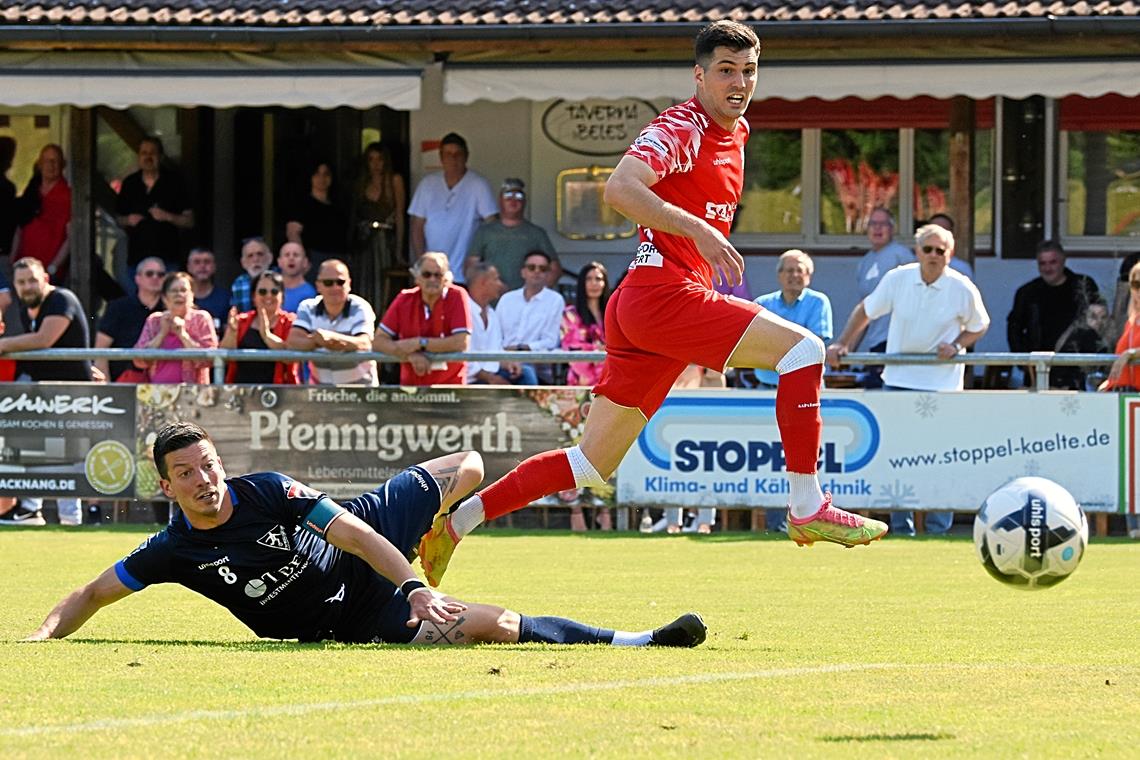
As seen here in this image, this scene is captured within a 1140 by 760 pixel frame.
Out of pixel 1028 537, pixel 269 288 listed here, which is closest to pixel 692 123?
pixel 1028 537

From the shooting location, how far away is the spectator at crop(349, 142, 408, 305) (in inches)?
808

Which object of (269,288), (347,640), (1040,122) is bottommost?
(347,640)

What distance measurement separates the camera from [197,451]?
790 cm

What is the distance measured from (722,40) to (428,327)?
25.5ft

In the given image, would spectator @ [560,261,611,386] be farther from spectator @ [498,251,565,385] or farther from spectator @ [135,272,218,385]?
spectator @ [135,272,218,385]

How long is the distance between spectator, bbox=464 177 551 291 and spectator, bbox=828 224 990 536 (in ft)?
13.5

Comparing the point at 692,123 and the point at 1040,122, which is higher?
the point at 1040,122

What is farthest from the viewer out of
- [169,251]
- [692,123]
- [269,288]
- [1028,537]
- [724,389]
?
[169,251]

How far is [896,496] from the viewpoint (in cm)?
1531

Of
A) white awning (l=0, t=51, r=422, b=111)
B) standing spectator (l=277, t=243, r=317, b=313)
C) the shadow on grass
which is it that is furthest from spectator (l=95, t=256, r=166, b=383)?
the shadow on grass

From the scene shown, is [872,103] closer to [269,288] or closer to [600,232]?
[600,232]

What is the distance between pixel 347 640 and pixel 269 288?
8.38 metres

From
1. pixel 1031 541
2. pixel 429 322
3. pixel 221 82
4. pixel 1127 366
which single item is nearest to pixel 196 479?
pixel 1031 541

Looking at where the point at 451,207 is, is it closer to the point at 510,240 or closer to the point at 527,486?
the point at 510,240
